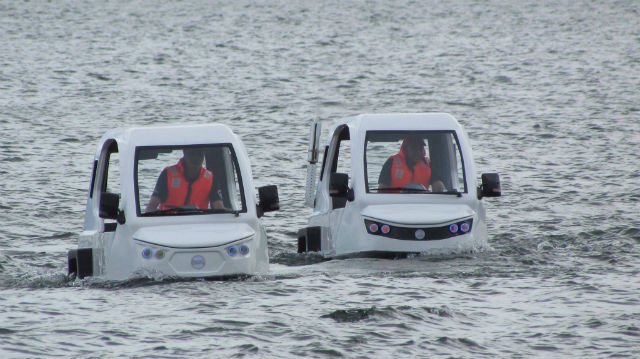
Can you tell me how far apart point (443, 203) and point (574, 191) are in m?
8.79

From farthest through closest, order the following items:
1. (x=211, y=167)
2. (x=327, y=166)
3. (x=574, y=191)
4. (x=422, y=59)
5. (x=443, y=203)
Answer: (x=422, y=59)
(x=574, y=191)
(x=327, y=166)
(x=443, y=203)
(x=211, y=167)

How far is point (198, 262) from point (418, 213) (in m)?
2.95

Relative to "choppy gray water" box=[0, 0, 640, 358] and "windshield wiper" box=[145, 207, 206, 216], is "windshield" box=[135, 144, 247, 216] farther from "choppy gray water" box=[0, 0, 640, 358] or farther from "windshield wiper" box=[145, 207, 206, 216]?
"choppy gray water" box=[0, 0, 640, 358]

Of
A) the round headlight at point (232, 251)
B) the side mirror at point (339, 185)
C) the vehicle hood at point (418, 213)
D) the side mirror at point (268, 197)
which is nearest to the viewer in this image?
the round headlight at point (232, 251)

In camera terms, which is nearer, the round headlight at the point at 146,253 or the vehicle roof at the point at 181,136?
the round headlight at the point at 146,253

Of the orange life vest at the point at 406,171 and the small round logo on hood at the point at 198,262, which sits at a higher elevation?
the orange life vest at the point at 406,171

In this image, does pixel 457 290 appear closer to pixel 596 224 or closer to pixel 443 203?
pixel 443 203

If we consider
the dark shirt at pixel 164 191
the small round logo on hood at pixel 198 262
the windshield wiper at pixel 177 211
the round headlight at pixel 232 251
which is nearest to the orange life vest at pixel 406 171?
the dark shirt at pixel 164 191

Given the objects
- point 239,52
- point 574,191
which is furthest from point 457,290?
point 239,52

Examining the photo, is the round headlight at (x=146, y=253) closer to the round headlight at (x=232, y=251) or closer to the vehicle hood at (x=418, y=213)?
the round headlight at (x=232, y=251)

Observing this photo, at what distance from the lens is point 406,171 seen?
1788 centimetres

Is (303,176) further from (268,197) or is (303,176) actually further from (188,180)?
(268,197)

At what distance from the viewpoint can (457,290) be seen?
15977 mm

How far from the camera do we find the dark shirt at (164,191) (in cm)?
1578
